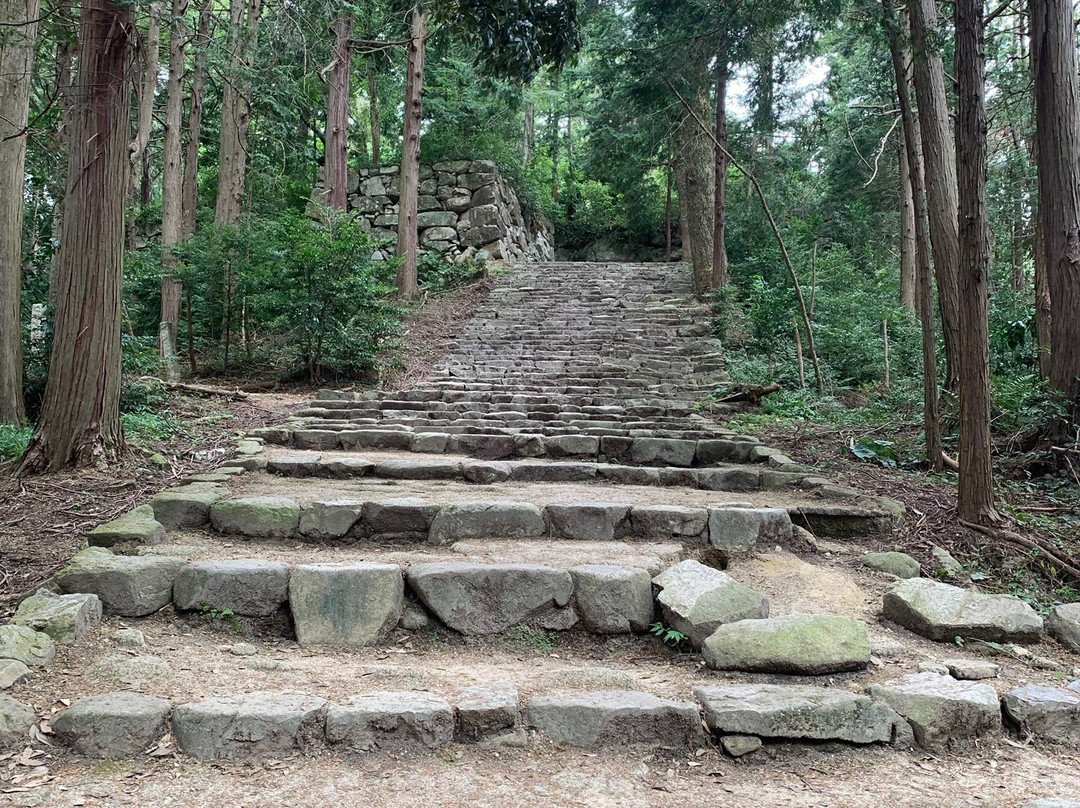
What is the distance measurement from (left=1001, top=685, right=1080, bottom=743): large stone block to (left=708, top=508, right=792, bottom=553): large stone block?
1.50 metres

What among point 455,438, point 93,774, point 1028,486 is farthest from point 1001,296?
point 93,774

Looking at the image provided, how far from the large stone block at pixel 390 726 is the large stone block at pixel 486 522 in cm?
145

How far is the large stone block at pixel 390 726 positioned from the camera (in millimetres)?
2209

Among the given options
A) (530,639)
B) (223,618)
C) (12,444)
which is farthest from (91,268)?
(530,639)

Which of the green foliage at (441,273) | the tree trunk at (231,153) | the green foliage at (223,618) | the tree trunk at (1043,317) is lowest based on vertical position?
the green foliage at (223,618)

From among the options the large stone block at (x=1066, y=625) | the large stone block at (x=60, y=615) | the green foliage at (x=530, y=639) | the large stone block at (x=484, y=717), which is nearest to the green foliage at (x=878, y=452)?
the large stone block at (x=1066, y=625)

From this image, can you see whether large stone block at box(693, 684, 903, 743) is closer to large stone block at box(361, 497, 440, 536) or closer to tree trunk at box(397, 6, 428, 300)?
large stone block at box(361, 497, 440, 536)

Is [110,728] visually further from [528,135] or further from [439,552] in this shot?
[528,135]

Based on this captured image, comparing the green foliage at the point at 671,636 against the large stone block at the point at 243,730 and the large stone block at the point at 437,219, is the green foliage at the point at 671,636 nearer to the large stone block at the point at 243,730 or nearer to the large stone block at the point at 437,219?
the large stone block at the point at 243,730

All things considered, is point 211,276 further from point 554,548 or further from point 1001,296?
point 1001,296

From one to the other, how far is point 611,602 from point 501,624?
0.49m

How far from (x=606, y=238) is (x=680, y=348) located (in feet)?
43.7

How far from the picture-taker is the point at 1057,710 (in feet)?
7.77

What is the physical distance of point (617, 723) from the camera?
89.5 inches
